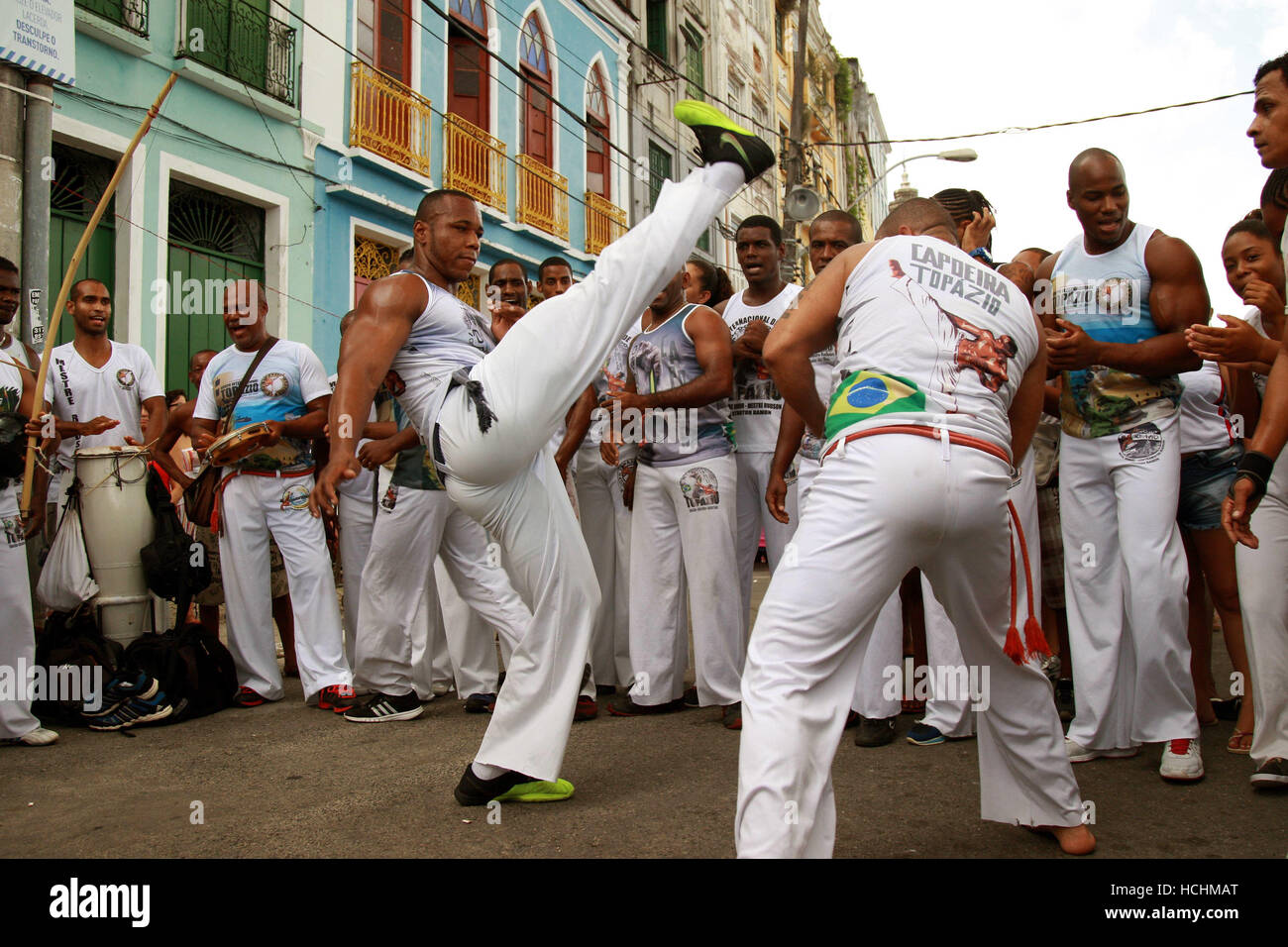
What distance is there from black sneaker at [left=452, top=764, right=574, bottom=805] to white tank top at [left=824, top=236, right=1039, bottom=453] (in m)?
1.55

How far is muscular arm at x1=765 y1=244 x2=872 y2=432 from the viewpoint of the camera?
257cm

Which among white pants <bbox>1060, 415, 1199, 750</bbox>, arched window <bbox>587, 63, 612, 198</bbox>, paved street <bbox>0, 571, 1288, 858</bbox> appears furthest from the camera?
arched window <bbox>587, 63, 612, 198</bbox>

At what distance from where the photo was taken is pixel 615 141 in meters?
18.6

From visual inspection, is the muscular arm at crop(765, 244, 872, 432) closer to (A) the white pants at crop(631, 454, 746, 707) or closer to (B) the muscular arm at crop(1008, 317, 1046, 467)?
(B) the muscular arm at crop(1008, 317, 1046, 467)

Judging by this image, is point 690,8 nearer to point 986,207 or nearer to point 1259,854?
point 986,207

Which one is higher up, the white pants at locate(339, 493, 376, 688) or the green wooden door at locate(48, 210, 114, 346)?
the green wooden door at locate(48, 210, 114, 346)

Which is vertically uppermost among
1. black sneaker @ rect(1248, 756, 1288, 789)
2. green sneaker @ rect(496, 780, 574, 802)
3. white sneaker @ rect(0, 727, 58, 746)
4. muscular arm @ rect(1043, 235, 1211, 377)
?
muscular arm @ rect(1043, 235, 1211, 377)

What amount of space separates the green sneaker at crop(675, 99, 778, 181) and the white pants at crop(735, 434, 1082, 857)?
105cm

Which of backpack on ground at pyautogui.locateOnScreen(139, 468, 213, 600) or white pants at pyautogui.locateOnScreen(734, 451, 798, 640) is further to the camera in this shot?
backpack on ground at pyautogui.locateOnScreen(139, 468, 213, 600)

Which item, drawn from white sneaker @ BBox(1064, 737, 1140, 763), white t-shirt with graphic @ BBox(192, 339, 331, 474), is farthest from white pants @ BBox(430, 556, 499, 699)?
white sneaker @ BBox(1064, 737, 1140, 763)

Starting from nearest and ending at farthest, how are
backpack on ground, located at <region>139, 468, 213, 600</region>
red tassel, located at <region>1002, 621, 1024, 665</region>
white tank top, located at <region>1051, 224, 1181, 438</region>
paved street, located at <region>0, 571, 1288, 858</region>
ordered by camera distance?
red tassel, located at <region>1002, 621, 1024, 665</region>
paved street, located at <region>0, 571, 1288, 858</region>
white tank top, located at <region>1051, 224, 1181, 438</region>
backpack on ground, located at <region>139, 468, 213, 600</region>

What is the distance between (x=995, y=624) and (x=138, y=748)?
3.43m

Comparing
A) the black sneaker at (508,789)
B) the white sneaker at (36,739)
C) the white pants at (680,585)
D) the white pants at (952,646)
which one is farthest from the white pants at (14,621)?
the white pants at (952,646)

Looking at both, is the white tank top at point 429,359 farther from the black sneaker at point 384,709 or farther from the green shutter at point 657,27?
the green shutter at point 657,27
